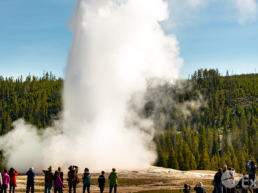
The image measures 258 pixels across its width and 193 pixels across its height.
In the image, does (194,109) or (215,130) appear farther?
(194,109)

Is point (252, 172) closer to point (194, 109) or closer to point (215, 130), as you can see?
point (215, 130)

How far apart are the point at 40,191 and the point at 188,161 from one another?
1891 inches

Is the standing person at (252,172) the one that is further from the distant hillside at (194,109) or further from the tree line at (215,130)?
the distant hillside at (194,109)

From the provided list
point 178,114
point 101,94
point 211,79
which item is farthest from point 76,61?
point 211,79

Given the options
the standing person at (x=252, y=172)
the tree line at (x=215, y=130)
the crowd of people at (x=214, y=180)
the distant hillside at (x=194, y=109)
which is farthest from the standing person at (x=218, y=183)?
the distant hillside at (x=194, y=109)

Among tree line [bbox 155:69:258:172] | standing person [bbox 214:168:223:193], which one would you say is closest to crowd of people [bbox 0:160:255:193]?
standing person [bbox 214:168:223:193]

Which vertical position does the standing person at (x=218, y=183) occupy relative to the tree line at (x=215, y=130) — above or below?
below

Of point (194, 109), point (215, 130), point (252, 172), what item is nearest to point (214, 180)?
point (252, 172)

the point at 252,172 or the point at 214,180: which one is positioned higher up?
the point at 252,172

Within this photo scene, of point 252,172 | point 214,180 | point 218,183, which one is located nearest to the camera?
point 218,183

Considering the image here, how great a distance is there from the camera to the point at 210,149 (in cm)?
9844

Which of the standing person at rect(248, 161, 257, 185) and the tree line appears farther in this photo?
the tree line

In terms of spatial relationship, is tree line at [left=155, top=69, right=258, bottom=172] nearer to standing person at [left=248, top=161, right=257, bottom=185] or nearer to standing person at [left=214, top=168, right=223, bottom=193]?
standing person at [left=248, top=161, right=257, bottom=185]

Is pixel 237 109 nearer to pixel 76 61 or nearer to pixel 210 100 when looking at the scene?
pixel 210 100
